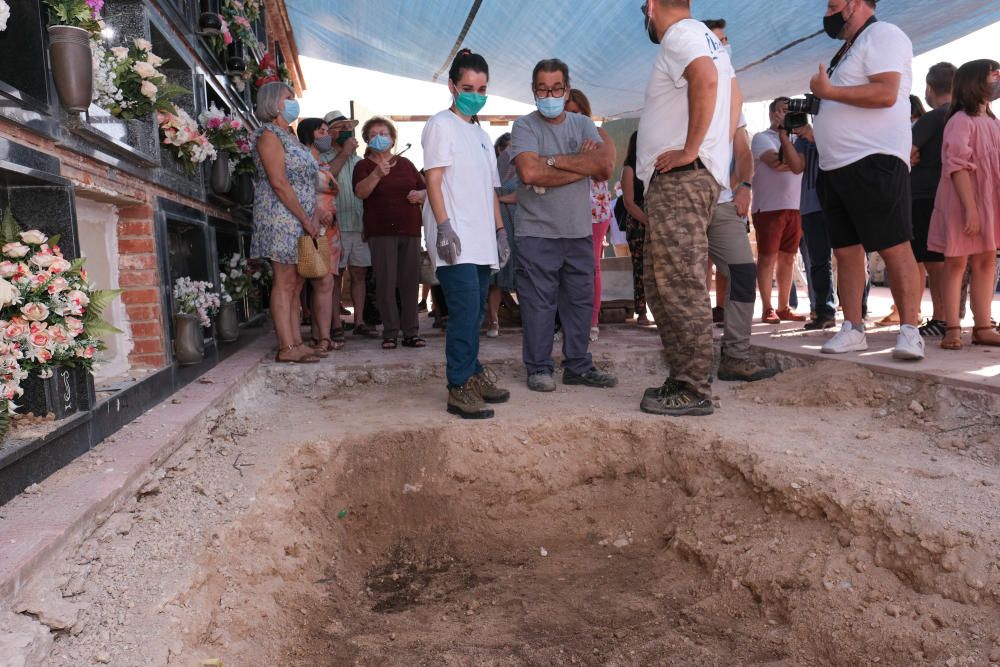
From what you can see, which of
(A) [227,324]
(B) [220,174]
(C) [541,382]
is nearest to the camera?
(C) [541,382]

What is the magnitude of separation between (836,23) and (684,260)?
1.68m

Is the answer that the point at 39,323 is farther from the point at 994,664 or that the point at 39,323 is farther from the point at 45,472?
the point at 994,664

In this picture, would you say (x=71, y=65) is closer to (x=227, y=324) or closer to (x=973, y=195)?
(x=227, y=324)

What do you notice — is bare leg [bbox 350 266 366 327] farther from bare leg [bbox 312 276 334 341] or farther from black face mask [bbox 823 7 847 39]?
black face mask [bbox 823 7 847 39]

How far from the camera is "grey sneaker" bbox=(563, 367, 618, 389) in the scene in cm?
399

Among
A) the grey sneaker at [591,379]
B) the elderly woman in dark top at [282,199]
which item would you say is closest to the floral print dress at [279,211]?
the elderly woman in dark top at [282,199]

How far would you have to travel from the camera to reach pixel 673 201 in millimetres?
3164

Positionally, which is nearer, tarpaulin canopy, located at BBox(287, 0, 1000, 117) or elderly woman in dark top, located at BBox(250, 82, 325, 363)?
elderly woman in dark top, located at BBox(250, 82, 325, 363)

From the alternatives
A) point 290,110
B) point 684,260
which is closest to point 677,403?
point 684,260

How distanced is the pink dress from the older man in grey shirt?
74.3 inches

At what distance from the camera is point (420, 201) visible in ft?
16.9

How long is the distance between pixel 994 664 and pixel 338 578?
1884mm

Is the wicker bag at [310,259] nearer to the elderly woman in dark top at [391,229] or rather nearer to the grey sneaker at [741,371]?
the elderly woman in dark top at [391,229]

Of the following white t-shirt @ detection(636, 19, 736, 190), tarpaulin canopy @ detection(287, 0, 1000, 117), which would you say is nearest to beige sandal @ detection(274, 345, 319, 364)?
white t-shirt @ detection(636, 19, 736, 190)
